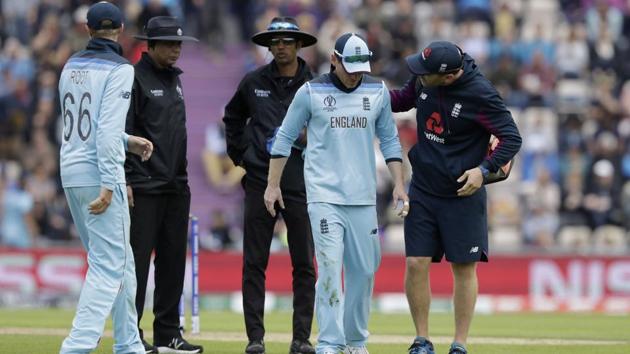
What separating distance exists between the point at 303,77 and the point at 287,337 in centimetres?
311

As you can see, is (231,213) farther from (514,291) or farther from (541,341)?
(541,341)

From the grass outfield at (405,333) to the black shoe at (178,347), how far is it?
22 centimetres

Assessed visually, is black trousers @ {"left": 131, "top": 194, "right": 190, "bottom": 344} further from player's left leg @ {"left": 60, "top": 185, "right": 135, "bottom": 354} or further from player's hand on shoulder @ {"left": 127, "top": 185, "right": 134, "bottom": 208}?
player's left leg @ {"left": 60, "top": 185, "right": 135, "bottom": 354}

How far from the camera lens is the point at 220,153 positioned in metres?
27.0

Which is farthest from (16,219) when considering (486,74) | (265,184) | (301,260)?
(301,260)

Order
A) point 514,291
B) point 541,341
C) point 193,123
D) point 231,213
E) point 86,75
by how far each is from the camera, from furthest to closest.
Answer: point 193,123, point 231,213, point 514,291, point 541,341, point 86,75

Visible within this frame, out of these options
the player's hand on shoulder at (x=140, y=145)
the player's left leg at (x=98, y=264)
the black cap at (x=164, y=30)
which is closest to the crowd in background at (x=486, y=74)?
the black cap at (x=164, y=30)

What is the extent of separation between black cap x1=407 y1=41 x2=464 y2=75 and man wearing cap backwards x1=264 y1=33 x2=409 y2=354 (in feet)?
1.18

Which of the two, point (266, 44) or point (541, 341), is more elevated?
point (266, 44)

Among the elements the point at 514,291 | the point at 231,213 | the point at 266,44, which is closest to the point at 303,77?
the point at 266,44

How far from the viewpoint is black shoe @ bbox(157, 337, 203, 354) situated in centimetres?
1286

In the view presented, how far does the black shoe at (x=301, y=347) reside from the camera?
12.6 meters

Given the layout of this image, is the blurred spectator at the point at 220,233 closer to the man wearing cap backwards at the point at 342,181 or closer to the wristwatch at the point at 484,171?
the man wearing cap backwards at the point at 342,181

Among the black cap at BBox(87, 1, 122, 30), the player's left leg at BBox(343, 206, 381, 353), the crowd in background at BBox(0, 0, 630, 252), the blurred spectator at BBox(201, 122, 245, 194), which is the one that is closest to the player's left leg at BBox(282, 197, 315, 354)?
the player's left leg at BBox(343, 206, 381, 353)
